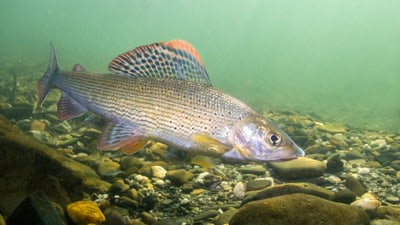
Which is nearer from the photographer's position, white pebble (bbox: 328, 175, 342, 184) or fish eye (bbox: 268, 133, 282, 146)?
fish eye (bbox: 268, 133, 282, 146)

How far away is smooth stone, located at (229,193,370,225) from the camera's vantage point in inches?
119

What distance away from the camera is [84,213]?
11.0 ft

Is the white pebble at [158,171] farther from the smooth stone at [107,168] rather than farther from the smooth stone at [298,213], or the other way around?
the smooth stone at [298,213]

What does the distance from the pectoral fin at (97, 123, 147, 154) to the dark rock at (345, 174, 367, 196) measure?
10.7ft

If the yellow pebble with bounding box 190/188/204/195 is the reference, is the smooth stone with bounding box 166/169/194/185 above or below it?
above

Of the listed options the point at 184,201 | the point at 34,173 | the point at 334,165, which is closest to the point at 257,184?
the point at 184,201

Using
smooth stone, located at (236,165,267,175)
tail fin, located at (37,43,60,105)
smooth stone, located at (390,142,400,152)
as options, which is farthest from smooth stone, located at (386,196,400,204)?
tail fin, located at (37,43,60,105)

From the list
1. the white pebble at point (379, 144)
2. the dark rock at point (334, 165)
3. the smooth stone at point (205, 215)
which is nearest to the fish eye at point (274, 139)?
the smooth stone at point (205, 215)

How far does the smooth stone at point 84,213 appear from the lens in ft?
10.9

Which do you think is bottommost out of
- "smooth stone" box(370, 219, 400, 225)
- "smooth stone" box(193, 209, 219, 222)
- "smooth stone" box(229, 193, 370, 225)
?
"smooth stone" box(193, 209, 219, 222)

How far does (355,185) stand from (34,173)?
4475 millimetres

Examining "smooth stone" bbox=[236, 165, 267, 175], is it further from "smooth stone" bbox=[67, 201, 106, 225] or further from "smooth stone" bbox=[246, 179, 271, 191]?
"smooth stone" bbox=[67, 201, 106, 225]

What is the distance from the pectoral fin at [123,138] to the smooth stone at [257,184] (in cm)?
194

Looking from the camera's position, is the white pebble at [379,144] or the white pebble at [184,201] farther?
the white pebble at [379,144]
